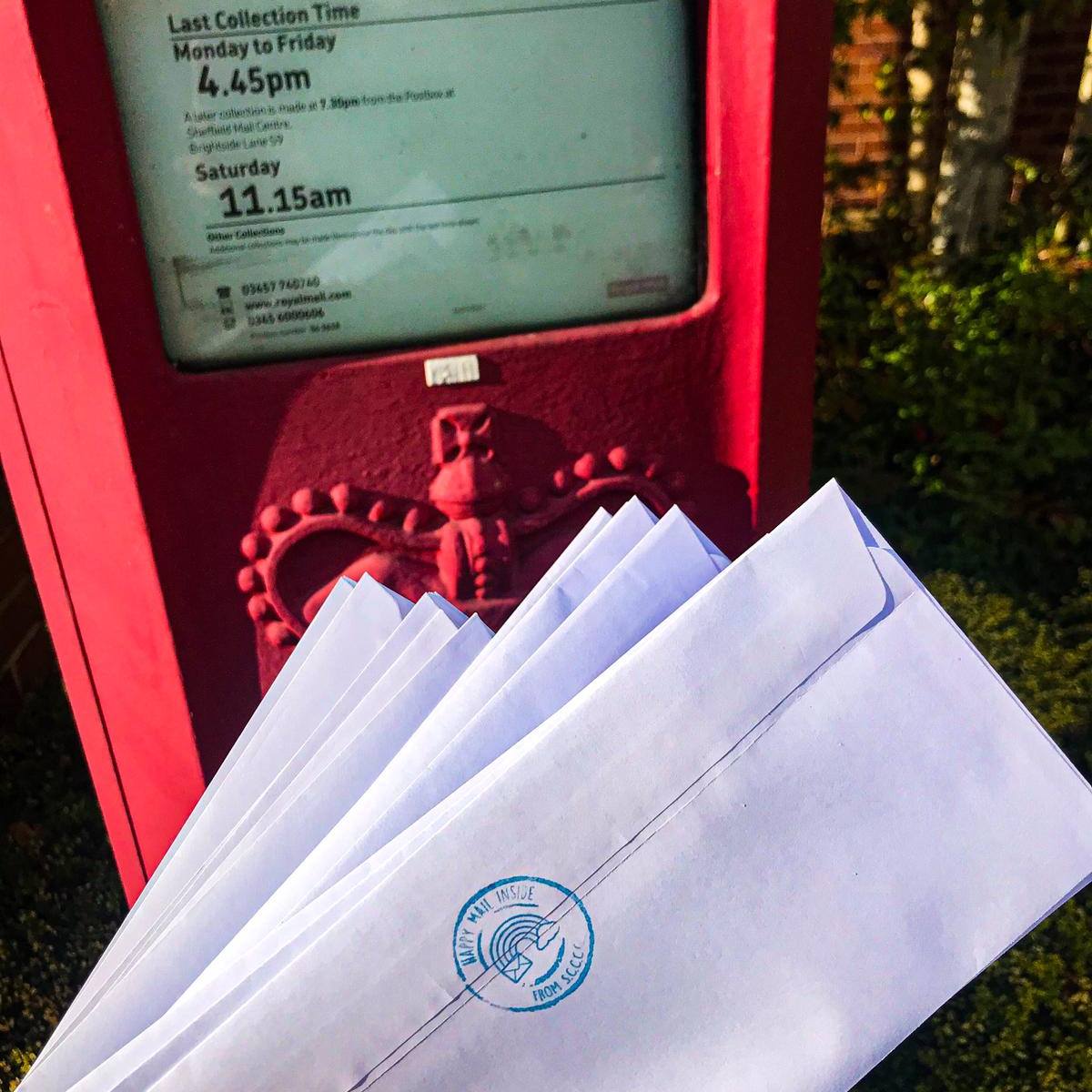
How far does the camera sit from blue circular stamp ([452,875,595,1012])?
0.70 metres

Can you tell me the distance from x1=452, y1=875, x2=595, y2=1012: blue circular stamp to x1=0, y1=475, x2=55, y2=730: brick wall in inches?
81.1

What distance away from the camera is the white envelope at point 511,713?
0.72 metres

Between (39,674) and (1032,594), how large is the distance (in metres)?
2.26

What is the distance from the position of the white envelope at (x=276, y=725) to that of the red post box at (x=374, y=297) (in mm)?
197

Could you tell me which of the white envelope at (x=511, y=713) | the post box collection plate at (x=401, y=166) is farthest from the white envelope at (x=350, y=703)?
the post box collection plate at (x=401, y=166)

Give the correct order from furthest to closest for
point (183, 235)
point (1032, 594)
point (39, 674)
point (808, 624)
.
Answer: point (39, 674), point (1032, 594), point (183, 235), point (808, 624)

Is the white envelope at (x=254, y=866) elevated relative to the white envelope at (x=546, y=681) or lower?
lower

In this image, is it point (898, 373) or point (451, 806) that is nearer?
point (451, 806)

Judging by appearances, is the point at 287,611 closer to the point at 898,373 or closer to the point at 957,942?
the point at 957,942

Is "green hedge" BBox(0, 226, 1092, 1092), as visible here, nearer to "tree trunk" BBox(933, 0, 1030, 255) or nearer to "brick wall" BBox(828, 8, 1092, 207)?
"tree trunk" BBox(933, 0, 1030, 255)

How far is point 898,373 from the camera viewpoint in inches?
99.0

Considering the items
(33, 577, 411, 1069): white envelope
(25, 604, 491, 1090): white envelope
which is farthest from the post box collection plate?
(25, 604, 491, 1090): white envelope

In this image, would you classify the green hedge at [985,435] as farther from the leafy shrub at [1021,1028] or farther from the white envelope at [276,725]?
the white envelope at [276,725]

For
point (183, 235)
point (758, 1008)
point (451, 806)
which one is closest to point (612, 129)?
point (183, 235)
